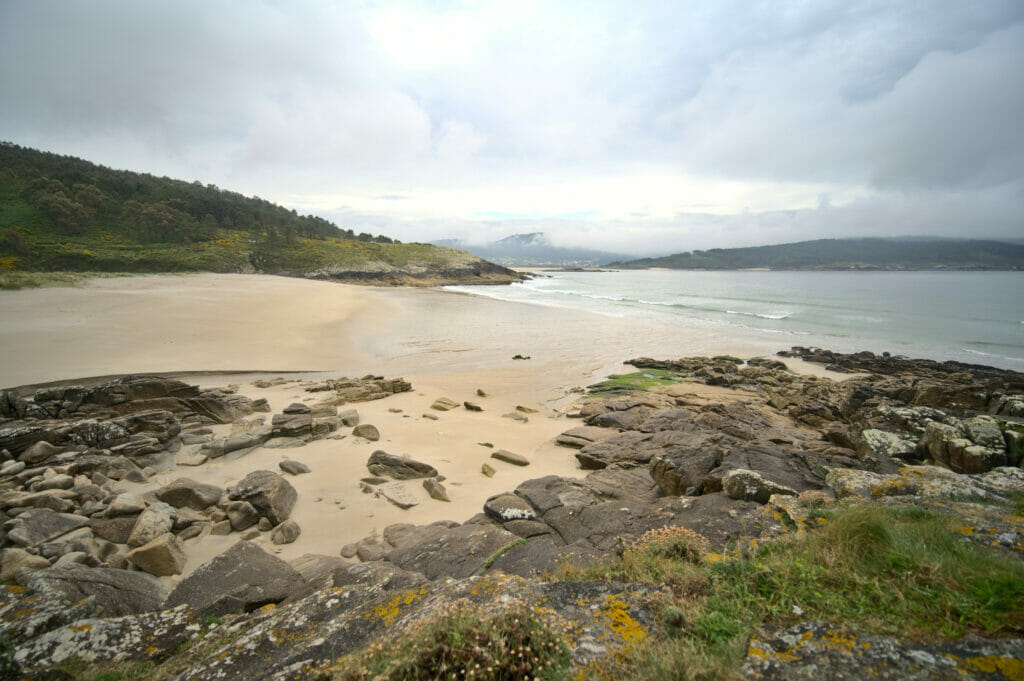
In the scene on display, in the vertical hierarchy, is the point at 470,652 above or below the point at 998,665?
below

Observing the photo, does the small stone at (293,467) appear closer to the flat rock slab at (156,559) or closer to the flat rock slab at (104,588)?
the flat rock slab at (156,559)

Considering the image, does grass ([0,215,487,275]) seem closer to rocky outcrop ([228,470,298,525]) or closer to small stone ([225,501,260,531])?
rocky outcrop ([228,470,298,525])

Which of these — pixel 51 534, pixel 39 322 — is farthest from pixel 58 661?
pixel 39 322

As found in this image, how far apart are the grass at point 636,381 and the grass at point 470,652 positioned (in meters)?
14.0

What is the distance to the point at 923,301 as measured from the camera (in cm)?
5809

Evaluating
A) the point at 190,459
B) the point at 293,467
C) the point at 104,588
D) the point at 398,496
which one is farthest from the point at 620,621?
the point at 190,459

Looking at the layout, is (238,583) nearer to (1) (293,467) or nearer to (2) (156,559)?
(2) (156,559)

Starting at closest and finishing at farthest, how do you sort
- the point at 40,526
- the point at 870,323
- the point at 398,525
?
1. the point at 40,526
2. the point at 398,525
3. the point at 870,323

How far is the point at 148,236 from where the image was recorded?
57.7 m

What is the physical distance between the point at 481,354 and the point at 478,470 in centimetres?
1402

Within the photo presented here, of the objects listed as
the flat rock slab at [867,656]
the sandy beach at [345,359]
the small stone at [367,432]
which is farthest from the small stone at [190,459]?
the flat rock slab at [867,656]

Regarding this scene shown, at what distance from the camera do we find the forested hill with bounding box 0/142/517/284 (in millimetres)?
45750

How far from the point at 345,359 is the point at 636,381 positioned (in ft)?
45.5

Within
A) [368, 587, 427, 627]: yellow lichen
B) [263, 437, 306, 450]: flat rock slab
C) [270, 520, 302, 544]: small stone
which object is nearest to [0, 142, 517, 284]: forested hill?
[263, 437, 306, 450]: flat rock slab
